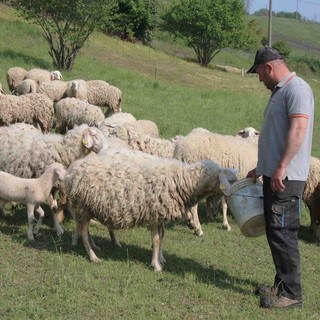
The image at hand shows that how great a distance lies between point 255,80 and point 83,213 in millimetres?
A: 36443

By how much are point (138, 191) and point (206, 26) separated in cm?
4318

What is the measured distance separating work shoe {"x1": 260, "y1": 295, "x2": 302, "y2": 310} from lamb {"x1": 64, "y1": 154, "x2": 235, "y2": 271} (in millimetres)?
1265

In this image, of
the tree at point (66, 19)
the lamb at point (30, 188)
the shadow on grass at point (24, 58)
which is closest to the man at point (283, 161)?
the lamb at point (30, 188)

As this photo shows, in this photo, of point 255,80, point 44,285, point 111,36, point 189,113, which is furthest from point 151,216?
point 111,36

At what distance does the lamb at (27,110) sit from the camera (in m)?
12.1

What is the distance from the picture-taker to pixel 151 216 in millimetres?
6102

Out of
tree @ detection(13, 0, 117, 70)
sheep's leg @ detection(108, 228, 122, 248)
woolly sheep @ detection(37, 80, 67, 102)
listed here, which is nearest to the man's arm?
sheep's leg @ detection(108, 228, 122, 248)

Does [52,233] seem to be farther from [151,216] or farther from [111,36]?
[111,36]

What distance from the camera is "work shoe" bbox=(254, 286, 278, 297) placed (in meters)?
5.30

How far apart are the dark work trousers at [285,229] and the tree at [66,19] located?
2220 cm

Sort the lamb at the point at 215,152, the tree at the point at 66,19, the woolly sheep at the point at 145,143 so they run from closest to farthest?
the lamb at the point at 215,152 < the woolly sheep at the point at 145,143 < the tree at the point at 66,19

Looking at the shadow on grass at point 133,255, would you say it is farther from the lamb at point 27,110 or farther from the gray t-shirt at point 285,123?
the lamb at point 27,110

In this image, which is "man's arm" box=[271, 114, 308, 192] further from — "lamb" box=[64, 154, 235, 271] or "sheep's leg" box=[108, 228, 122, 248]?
"sheep's leg" box=[108, 228, 122, 248]

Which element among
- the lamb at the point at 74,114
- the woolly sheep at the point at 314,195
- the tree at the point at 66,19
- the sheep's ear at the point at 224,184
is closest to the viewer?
the sheep's ear at the point at 224,184
